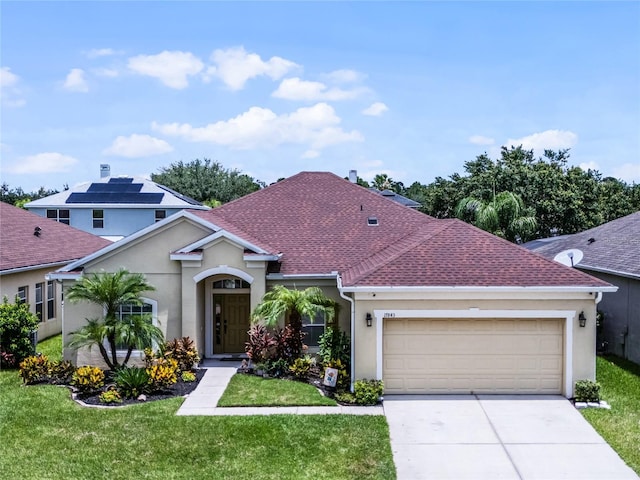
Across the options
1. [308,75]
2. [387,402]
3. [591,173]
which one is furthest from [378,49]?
[591,173]

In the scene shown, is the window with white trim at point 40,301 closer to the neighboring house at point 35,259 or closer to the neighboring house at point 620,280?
the neighboring house at point 35,259

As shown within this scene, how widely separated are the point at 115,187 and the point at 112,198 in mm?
1789

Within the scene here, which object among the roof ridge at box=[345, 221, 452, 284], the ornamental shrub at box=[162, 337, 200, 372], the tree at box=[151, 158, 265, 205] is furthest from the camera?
the tree at box=[151, 158, 265, 205]

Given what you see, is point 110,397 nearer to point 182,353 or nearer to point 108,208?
point 182,353

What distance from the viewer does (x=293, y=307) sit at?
1462 cm

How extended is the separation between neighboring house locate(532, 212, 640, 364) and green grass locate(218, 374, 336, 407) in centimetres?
991

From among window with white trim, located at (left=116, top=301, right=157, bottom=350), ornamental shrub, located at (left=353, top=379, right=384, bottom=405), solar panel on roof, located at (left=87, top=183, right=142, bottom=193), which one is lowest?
ornamental shrub, located at (left=353, top=379, right=384, bottom=405)

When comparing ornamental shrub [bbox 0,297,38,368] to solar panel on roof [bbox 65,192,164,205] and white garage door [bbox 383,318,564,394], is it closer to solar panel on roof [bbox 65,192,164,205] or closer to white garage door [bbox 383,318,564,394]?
white garage door [bbox 383,318,564,394]

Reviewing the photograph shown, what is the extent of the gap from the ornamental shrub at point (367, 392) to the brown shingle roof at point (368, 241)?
2288 mm

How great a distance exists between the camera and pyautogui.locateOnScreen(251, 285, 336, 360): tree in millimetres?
14305

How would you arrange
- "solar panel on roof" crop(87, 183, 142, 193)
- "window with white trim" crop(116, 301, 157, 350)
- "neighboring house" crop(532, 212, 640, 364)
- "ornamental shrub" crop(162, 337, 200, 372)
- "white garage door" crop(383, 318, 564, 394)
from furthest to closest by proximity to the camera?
"solar panel on roof" crop(87, 183, 142, 193)
"neighboring house" crop(532, 212, 640, 364)
"window with white trim" crop(116, 301, 157, 350)
"ornamental shrub" crop(162, 337, 200, 372)
"white garage door" crop(383, 318, 564, 394)

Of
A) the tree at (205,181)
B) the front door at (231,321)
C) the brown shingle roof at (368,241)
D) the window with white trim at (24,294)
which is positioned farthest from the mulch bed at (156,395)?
the tree at (205,181)

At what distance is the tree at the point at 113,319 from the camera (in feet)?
45.7

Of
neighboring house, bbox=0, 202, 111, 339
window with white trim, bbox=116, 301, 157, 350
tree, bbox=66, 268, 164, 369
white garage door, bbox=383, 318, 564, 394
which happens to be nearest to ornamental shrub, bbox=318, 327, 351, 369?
white garage door, bbox=383, 318, 564, 394
